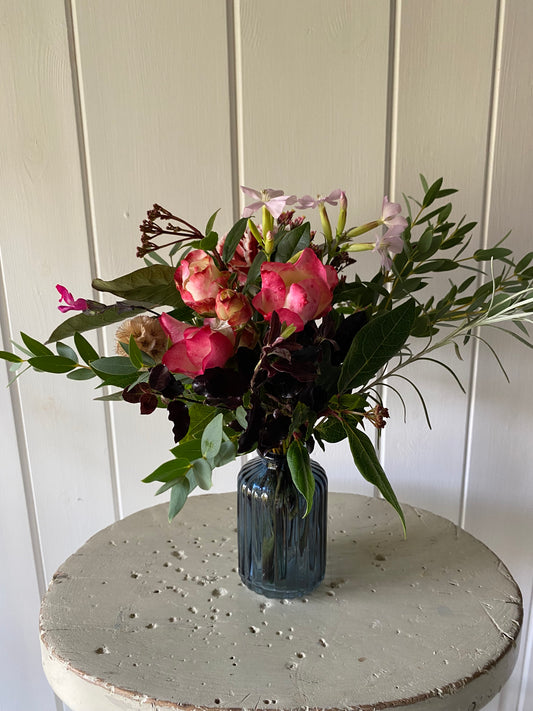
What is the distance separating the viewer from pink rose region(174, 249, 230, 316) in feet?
1.69

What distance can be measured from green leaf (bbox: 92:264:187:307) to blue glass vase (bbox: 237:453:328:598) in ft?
0.64

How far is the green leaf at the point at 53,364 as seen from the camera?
58 centimetres

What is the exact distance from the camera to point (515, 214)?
2.75 feet

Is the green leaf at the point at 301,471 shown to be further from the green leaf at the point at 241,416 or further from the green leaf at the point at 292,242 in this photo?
the green leaf at the point at 292,242

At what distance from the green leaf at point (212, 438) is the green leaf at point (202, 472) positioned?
0.02m

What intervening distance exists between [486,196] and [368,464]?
49 centimetres

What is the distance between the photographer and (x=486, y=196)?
84cm

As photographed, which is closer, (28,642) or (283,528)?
(283,528)

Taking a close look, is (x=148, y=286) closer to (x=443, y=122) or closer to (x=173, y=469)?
(x=173, y=469)

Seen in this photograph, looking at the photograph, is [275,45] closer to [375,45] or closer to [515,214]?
[375,45]

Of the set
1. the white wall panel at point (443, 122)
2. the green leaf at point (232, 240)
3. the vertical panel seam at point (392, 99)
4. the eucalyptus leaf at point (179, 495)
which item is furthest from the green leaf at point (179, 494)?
the white wall panel at point (443, 122)

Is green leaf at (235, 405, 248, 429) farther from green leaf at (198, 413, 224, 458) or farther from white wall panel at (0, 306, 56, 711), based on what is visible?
white wall panel at (0, 306, 56, 711)

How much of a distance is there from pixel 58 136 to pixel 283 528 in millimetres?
619

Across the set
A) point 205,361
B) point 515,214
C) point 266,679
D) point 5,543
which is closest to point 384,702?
point 266,679
